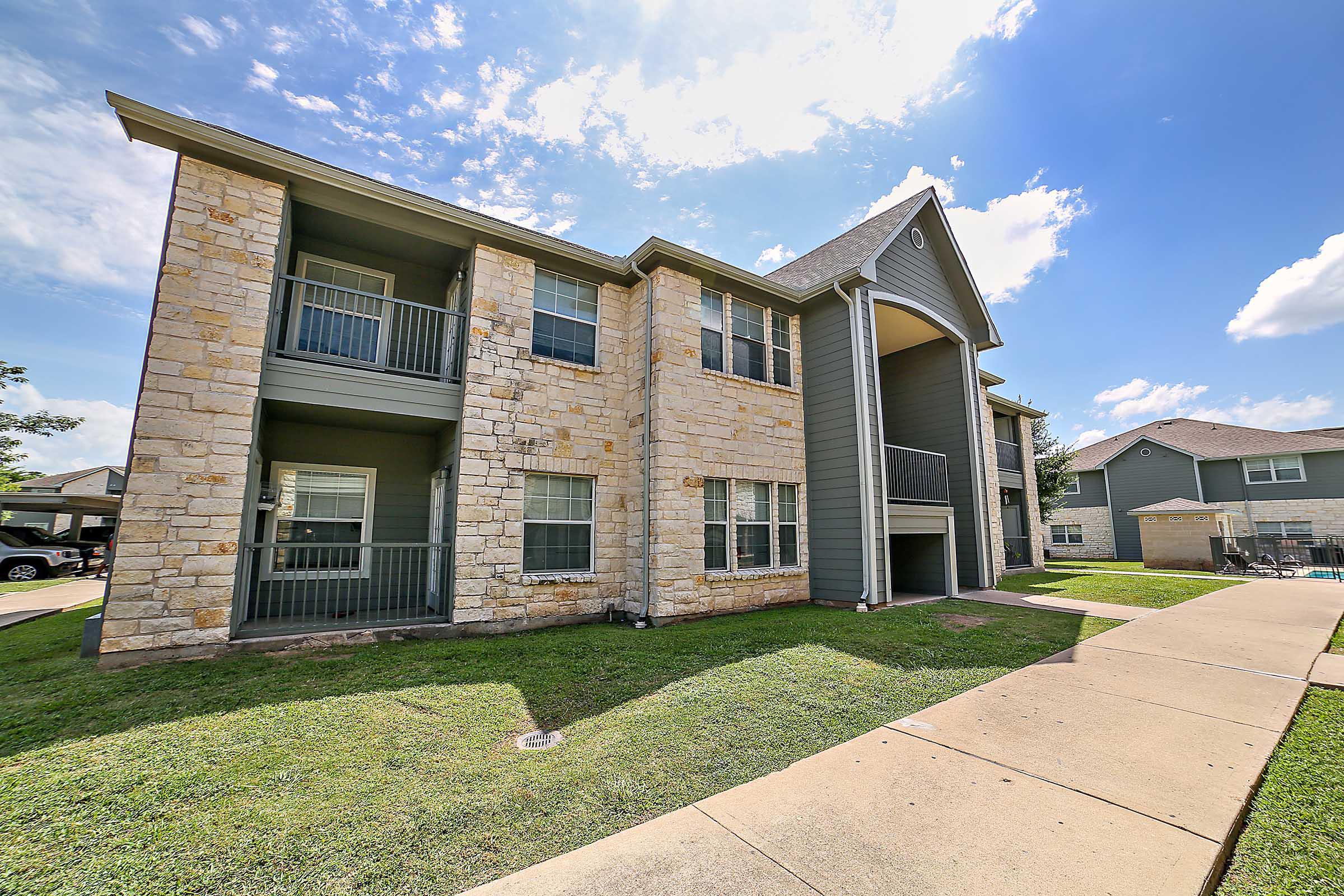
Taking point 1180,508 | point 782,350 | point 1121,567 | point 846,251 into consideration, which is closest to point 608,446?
point 782,350

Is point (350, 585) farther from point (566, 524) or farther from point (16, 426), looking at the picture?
point (16, 426)

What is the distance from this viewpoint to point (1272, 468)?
2327 cm

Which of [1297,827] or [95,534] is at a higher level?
[95,534]

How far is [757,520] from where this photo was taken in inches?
379

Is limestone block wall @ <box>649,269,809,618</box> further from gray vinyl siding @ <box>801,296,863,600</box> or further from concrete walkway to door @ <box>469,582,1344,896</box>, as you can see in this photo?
concrete walkway to door @ <box>469,582,1344,896</box>

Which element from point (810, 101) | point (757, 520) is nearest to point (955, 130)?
point (810, 101)

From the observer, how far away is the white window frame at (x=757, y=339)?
9727mm

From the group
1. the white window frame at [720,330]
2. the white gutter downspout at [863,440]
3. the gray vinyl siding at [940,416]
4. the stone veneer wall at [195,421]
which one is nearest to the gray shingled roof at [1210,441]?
the gray vinyl siding at [940,416]

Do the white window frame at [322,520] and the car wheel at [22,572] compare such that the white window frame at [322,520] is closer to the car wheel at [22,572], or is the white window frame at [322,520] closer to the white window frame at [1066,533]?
the car wheel at [22,572]

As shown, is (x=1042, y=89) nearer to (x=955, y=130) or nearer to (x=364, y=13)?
(x=955, y=130)

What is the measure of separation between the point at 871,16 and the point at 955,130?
5256 millimetres

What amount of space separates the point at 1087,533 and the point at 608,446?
2914cm

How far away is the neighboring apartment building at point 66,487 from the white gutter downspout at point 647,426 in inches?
1267

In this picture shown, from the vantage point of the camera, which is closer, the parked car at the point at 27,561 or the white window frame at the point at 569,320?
the white window frame at the point at 569,320
